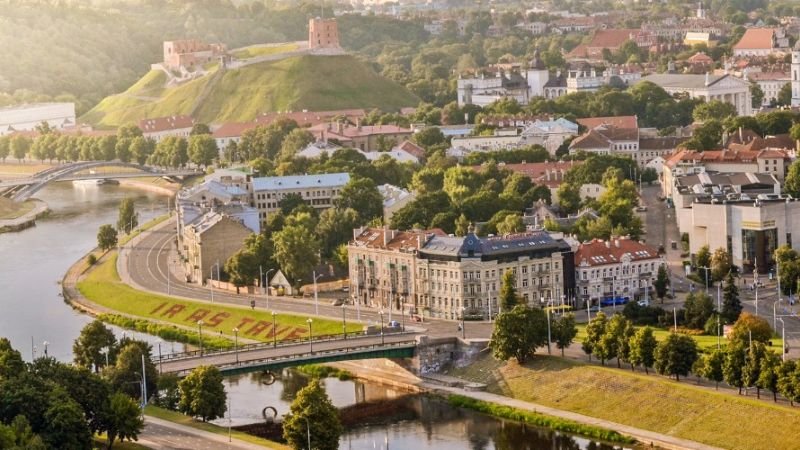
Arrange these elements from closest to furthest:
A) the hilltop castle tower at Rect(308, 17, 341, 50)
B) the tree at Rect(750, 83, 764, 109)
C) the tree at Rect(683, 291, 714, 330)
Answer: the tree at Rect(683, 291, 714, 330) < the tree at Rect(750, 83, 764, 109) < the hilltop castle tower at Rect(308, 17, 341, 50)

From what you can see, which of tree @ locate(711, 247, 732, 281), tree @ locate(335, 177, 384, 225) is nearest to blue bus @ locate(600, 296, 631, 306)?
tree @ locate(711, 247, 732, 281)

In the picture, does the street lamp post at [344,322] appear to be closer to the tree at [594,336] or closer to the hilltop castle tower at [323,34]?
the tree at [594,336]

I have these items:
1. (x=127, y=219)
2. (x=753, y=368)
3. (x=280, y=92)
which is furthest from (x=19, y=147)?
(x=753, y=368)

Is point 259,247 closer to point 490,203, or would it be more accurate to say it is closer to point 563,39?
point 490,203

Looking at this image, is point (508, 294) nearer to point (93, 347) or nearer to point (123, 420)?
point (93, 347)

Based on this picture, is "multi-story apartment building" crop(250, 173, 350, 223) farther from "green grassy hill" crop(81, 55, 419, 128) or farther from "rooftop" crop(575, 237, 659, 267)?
"green grassy hill" crop(81, 55, 419, 128)

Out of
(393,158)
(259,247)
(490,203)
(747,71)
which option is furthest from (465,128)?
(259,247)

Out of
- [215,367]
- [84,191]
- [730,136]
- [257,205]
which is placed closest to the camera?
[215,367]
